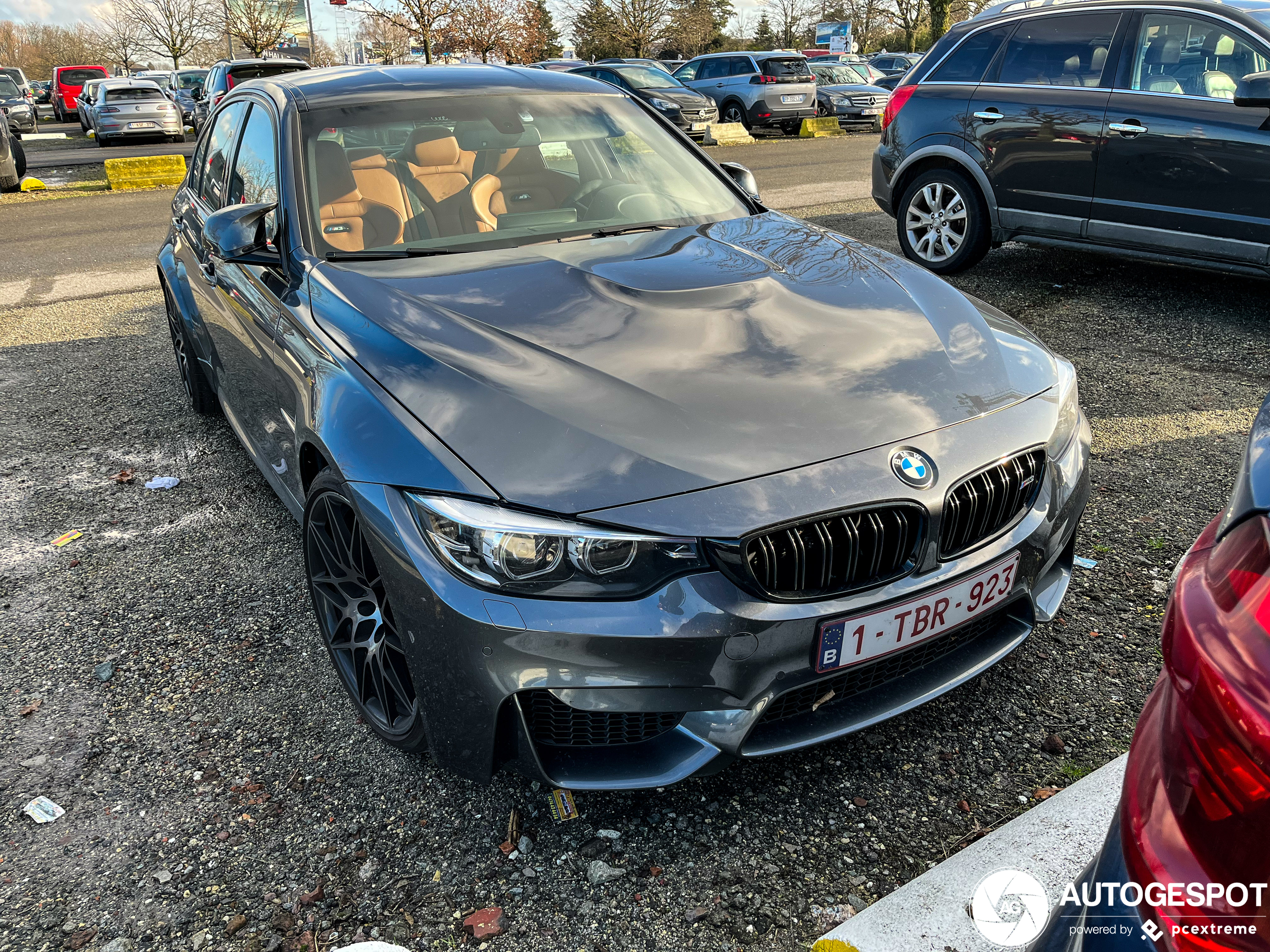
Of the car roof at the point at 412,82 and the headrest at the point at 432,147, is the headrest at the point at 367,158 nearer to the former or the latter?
the headrest at the point at 432,147

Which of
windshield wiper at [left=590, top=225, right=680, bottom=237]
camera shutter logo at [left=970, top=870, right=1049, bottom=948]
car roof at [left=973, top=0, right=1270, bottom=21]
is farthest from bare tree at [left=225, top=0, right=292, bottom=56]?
camera shutter logo at [left=970, top=870, right=1049, bottom=948]

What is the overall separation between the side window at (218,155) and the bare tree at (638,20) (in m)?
40.9

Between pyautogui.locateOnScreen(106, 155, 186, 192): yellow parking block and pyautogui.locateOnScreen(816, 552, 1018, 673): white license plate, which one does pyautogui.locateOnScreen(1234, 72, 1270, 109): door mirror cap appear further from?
pyautogui.locateOnScreen(106, 155, 186, 192): yellow parking block

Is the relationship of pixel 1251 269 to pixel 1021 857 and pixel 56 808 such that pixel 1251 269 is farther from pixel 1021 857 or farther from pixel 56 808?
pixel 56 808

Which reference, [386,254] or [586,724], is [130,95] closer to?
[386,254]

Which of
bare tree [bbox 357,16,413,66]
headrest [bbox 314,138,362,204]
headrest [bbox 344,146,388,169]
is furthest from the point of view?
bare tree [bbox 357,16,413,66]

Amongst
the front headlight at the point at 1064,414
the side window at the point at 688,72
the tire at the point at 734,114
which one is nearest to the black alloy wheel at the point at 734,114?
the tire at the point at 734,114

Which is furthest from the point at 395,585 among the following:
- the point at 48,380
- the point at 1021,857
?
the point at 48,380

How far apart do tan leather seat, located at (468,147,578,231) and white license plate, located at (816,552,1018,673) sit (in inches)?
75.3

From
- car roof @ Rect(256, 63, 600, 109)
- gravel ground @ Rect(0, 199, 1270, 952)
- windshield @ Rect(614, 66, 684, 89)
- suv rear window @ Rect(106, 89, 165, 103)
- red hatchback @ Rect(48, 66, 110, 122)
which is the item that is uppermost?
red hatchback @ Rect(48, 66, 110, 122)

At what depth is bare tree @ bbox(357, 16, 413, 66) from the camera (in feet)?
111

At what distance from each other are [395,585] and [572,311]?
908 millimetres

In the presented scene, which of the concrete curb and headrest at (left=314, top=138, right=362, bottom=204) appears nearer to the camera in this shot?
the concrete curb

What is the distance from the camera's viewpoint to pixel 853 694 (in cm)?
211
